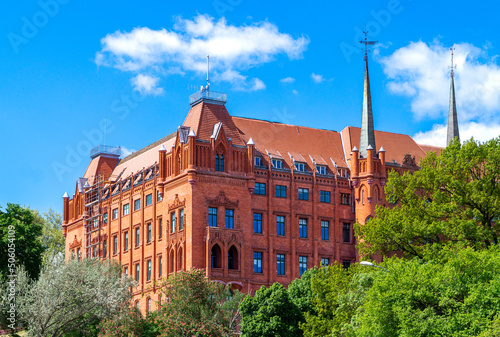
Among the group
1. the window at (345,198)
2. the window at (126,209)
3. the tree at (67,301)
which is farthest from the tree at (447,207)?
the window at (126,209)

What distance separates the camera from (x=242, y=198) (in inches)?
3669

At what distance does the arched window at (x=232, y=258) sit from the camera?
91.8 metres

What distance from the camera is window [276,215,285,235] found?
316 ft

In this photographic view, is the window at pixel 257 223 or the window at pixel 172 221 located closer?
the window at pixel 172 221

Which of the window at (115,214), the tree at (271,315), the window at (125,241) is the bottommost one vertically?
the tree at (271,315)

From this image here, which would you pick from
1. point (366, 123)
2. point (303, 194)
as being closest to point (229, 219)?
point (303, 194)

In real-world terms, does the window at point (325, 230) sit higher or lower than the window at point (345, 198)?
lower

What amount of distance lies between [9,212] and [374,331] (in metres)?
52.0

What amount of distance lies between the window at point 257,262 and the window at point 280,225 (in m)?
3.38

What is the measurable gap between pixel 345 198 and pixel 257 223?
1126 centimetres

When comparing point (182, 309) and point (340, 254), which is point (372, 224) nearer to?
point (182, 309)

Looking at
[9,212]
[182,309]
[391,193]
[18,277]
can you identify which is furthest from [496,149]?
[9,212]

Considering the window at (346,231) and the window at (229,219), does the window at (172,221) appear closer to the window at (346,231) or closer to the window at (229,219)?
the window at (229,219)

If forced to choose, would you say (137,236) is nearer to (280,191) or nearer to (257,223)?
(257,223)
